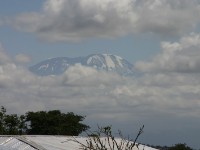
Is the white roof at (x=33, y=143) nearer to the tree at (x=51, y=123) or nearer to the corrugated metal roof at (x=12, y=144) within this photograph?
the corrugated metal roof at (x=12, y=144)

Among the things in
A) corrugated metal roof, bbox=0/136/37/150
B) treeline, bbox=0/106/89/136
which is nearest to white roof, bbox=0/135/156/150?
corrugated metal roof, bbox=0/136/37/150

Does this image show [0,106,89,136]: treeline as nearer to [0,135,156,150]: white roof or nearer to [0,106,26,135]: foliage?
[0,106,26,135]: foliage

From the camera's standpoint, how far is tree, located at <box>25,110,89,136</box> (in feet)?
278

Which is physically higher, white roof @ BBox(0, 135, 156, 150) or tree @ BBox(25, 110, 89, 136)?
tree @ BBox(25, 110, 89, 136)

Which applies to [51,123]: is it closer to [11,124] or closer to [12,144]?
[11,124]

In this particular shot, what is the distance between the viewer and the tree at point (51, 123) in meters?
84.8

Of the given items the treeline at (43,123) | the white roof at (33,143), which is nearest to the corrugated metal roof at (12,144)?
the white roof at (33,143)

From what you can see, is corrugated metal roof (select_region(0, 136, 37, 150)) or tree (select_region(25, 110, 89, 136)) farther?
tree (select_region(25, 110, 89, 136))

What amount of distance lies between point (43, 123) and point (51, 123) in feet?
5.28

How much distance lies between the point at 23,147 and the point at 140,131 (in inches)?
993

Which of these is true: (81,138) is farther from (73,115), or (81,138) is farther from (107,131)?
(73,115)

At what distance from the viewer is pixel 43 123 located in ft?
280

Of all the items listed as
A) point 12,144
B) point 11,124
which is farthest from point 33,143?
point 11,124

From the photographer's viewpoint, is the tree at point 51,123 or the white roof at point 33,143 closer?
the white roof at point 33,143
